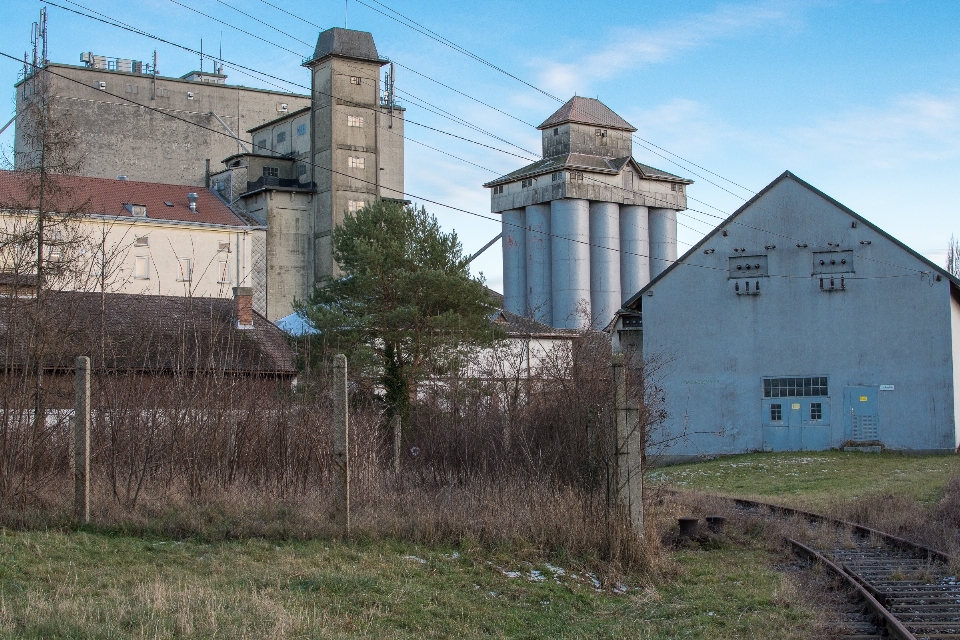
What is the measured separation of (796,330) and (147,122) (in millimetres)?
47358

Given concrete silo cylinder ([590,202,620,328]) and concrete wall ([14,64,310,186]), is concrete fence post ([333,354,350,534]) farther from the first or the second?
concrete wall ([14,64,310,186])

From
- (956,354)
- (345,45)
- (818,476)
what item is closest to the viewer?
(818,476)

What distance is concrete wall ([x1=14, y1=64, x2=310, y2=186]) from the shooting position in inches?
2542

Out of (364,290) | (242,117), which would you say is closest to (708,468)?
(364,290)

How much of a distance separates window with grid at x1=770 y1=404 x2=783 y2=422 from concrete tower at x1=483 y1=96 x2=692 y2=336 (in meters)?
22.9

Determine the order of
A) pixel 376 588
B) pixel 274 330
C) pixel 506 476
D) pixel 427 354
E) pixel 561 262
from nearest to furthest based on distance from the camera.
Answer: pixel 376 588
pixel 506 476
pixel 427 354
pixel 274 330
pixel 561 262

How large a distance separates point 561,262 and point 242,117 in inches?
1078

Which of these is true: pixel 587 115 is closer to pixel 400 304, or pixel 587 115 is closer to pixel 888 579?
pixel 400 304

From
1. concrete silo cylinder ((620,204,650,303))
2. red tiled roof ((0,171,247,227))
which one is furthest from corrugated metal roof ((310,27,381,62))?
concrete silo cylinder ((620,204,650,303))

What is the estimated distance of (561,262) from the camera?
202ft

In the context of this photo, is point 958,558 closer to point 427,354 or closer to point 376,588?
point 376,588

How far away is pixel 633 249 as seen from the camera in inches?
2549

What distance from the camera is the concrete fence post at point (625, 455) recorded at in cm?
1174

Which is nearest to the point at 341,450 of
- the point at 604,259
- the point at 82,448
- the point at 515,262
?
the point at 82,448
